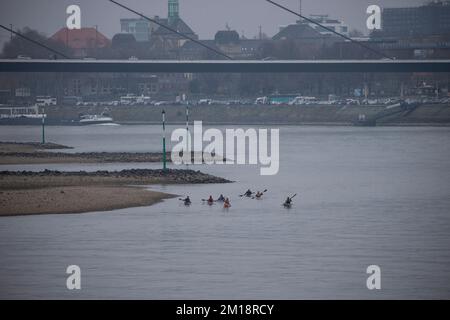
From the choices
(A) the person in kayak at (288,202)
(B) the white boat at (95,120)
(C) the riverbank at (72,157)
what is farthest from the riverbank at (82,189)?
(B) the white boat at (95,120)

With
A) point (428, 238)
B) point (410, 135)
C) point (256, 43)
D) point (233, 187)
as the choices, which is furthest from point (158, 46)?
point (428, 238)

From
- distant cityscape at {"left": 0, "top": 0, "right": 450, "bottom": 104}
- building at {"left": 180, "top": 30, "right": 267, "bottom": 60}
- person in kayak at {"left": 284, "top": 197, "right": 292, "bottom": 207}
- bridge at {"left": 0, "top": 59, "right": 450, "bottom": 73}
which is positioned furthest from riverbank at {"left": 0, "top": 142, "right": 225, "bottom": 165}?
building at {"left": 180, "top": 30, "right": 267, "bottom": 60}

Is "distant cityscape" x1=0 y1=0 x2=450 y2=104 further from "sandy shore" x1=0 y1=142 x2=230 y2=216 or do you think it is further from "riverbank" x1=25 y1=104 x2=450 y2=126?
"sandy shore" x1=0 y1=142 x2=230 y2=216

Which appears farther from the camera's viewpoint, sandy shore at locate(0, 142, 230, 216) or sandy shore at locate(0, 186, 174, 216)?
sandy shore at locate(0, 142, 230, 216)

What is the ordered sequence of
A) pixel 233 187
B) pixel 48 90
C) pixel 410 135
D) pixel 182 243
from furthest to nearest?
pixel 48 90 → pixel 410 135 → pixel 233 187 → pixel 182 243

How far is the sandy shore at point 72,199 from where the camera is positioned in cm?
4216

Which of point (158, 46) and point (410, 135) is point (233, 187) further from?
point (158, 46)

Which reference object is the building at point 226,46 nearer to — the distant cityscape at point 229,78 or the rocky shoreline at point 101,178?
the distant cityscape at point 229,78

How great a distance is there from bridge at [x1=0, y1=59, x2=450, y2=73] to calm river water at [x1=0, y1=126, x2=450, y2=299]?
3637 centimetres

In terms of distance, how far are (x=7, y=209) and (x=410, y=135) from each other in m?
65.9

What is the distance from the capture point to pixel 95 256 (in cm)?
3278

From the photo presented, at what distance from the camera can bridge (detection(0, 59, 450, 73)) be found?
91.5m

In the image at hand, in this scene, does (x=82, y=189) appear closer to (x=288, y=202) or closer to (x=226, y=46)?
(x=288, y=202)
